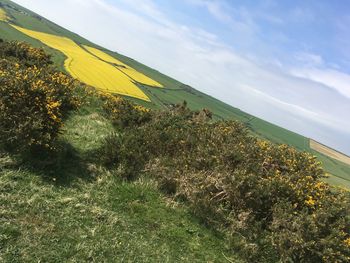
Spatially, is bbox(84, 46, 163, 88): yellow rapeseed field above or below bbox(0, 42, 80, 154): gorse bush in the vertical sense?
below

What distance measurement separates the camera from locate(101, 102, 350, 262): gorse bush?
28.9 ft

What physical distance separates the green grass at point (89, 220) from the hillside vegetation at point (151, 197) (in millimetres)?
26

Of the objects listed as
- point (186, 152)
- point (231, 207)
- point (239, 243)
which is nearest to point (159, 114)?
point (186, 152)

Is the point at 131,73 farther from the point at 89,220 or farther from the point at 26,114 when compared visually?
the point at 89,220

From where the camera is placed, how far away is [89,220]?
8125 millimetres

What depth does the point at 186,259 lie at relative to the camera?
26.1 feet

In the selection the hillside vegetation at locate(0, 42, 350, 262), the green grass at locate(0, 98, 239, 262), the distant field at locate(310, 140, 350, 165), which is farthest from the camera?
the distant field at locate(310, 140, 350, 165)

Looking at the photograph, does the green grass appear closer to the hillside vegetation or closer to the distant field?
the hillside vegetation

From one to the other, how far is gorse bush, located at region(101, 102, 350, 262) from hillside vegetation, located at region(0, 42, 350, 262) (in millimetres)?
31

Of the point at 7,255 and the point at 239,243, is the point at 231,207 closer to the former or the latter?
the point at 239,243

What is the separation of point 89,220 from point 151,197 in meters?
2.22

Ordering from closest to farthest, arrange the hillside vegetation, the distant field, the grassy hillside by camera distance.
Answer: the hillside vegetation
the grassy hillside
the distant field

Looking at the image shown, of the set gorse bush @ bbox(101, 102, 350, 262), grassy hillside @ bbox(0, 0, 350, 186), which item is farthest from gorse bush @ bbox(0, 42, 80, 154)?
grassy hillside @ bbox(0, 0, 350, 186)

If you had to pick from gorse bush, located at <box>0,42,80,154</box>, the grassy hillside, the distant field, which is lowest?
the grassy hillside
